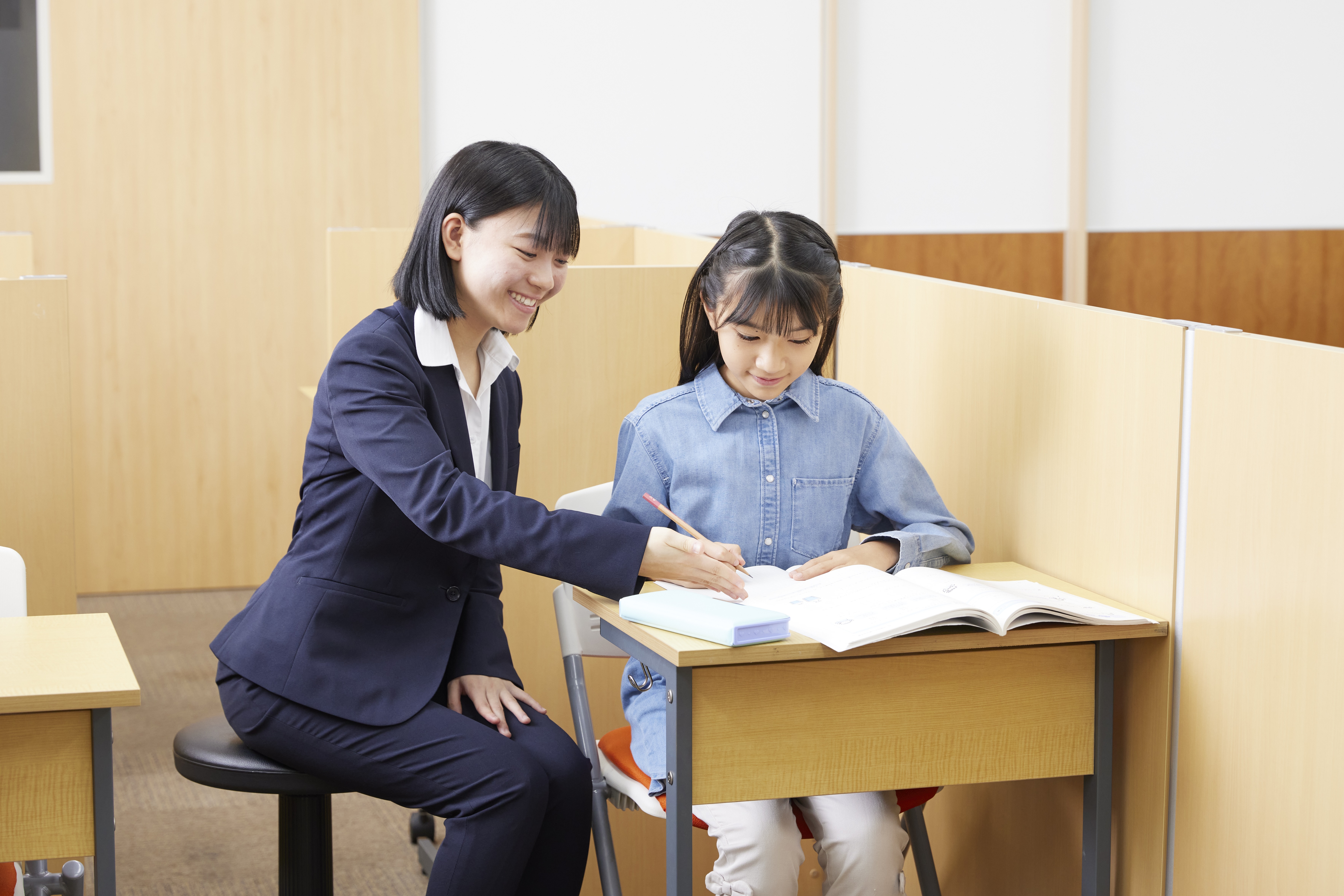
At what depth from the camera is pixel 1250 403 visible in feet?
4.35

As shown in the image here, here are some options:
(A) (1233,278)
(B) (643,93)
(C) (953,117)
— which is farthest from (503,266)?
(A) (1233,278)

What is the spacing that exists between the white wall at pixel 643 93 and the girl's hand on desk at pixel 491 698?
308 centimetres

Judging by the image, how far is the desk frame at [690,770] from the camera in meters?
1.38

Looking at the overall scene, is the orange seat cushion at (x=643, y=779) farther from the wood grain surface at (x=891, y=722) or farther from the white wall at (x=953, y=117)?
→ the white wall at (x=953, y=117)

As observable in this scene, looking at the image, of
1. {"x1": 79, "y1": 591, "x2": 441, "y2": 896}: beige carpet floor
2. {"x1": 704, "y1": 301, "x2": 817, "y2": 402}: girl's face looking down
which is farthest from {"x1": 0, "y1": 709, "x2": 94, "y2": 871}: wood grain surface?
{"x1": 79, "y1": 591, "x2": 441, "y2": 896}: beige carpet floor

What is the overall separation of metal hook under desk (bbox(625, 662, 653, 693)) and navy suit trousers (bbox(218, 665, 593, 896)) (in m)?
0.18

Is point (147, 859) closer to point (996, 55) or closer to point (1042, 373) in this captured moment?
point (1042, 373)

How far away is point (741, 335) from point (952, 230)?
10.2 ft

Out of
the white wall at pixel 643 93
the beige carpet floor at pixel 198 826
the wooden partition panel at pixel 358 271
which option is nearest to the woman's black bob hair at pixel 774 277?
the beige carpet floor at pixel 198 826

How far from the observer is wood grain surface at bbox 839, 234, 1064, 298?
457 centimetres

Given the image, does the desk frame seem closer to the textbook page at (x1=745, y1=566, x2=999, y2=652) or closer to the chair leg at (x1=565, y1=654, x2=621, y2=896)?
the textbook page at (x1=745, y1=566, x2=999, y2=652)

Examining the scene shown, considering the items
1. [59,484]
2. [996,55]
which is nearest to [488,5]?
[996,55]

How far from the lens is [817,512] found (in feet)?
5.72

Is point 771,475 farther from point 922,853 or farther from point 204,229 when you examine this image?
point 204,229
